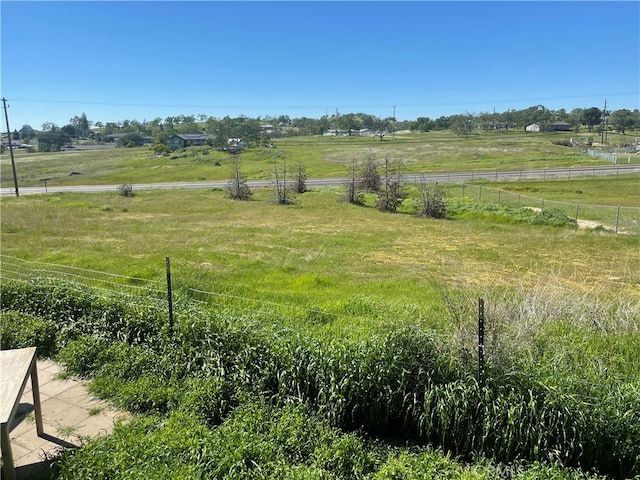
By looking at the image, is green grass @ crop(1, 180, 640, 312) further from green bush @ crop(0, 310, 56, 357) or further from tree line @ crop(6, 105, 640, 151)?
tree line @ crop(6, 105, 640, 151)

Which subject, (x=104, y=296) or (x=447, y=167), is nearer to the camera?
(x=104, y=296)

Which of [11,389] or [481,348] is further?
[481,348]

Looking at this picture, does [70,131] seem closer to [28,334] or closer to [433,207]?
[433,207]

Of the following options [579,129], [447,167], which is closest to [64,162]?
[447,167]

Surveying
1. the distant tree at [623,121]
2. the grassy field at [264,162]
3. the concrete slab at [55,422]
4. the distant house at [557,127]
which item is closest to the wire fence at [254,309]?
the concrete slab at [55,422]

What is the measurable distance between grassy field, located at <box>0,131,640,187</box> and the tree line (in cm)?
1734

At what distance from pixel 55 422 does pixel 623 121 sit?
381 feet

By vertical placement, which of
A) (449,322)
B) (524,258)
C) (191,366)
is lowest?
(524,258)

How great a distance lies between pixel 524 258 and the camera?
1255 cm

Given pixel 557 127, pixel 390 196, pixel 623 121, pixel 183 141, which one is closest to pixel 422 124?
pixel 557 127

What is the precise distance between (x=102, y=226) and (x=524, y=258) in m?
15.5

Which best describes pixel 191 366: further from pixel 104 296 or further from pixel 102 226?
pixel 102 226

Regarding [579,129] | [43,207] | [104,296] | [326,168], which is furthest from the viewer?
[579,129]

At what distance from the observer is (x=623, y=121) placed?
313ft
